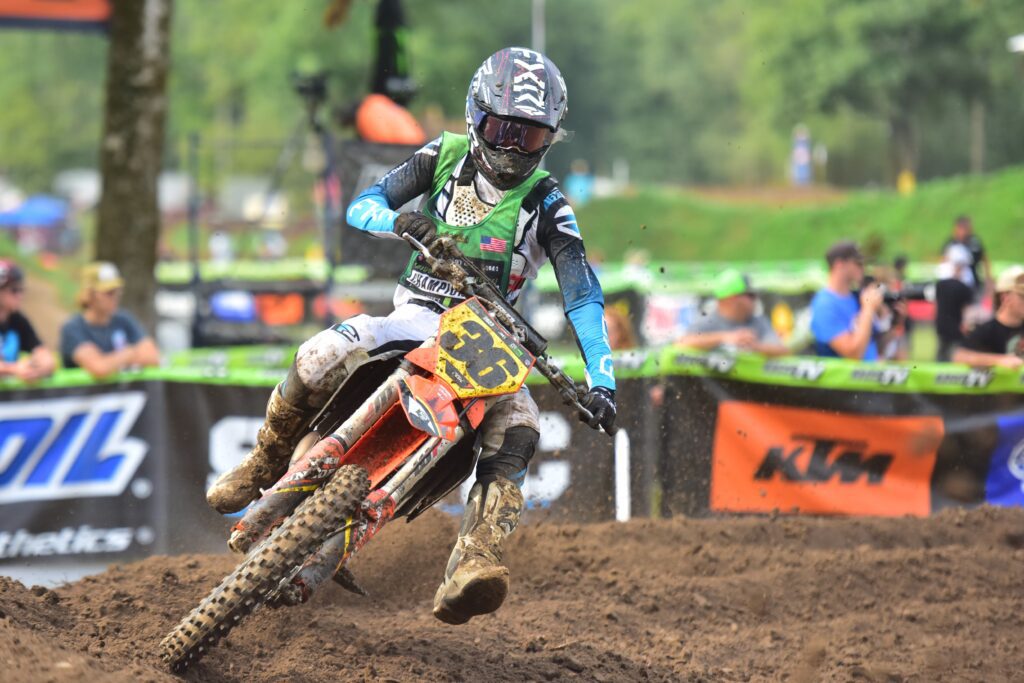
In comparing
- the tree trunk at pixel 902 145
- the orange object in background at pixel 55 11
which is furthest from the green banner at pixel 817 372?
the tree trunk at pixel 902 145

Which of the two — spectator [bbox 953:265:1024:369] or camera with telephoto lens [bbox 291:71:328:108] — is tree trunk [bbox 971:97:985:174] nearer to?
camera with telephoto lens [bbox 291:71:328:108]

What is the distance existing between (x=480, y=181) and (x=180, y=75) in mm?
64898

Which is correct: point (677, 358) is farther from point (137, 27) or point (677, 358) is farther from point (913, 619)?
point (137, 27)

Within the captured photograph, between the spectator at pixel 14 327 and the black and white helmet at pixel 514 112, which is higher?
the black and white helmet at pixel 514 112

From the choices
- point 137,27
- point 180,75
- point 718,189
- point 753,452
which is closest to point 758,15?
point 718,189

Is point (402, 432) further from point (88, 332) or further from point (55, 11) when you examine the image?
point (55, 11)

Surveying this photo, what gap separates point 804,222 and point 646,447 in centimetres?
3652

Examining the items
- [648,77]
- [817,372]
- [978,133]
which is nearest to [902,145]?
[978,133]

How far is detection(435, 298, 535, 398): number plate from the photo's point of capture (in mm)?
5090

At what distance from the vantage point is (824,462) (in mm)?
9250

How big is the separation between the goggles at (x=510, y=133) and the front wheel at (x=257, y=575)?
5.37ft

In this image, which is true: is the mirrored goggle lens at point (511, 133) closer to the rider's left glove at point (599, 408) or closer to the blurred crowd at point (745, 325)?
the rider's left glove at point (599, 408)

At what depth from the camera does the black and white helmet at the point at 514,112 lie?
530cm

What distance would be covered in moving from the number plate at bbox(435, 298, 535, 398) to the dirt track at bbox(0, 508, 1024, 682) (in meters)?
1.28
